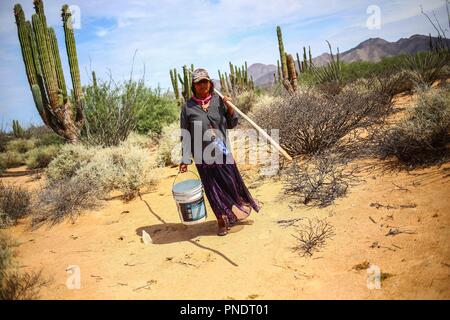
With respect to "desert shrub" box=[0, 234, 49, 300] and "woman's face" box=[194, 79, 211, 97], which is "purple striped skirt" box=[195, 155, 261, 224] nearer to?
"woman's face" box=[194, 79, 211, 97]

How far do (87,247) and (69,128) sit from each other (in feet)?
20.7

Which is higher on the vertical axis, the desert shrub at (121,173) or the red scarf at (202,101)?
the red scarf at (202,101)

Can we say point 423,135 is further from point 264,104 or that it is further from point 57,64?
point 57,64

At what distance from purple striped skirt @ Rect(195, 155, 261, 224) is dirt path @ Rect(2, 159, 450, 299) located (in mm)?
330

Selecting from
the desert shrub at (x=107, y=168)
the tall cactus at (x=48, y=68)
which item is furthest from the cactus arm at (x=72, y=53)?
the desert shrub at (x=107, y=168)

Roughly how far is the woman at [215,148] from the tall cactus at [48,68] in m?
6.95

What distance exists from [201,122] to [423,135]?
3322mm

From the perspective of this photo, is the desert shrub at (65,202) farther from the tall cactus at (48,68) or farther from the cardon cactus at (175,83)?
the cardon cactus at (175,83)

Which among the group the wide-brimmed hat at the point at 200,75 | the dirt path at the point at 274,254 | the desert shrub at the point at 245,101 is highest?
the desert shrub at the point at 245,101

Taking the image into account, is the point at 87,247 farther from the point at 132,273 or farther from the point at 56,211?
the point at 56,211

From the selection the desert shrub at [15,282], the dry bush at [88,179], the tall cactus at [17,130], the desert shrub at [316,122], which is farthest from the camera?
the tall cactus at [17,130]

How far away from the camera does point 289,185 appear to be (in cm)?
507

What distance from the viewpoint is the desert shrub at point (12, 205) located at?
5.70 metres

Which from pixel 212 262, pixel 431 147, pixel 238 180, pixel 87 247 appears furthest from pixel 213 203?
pixel 431 147
